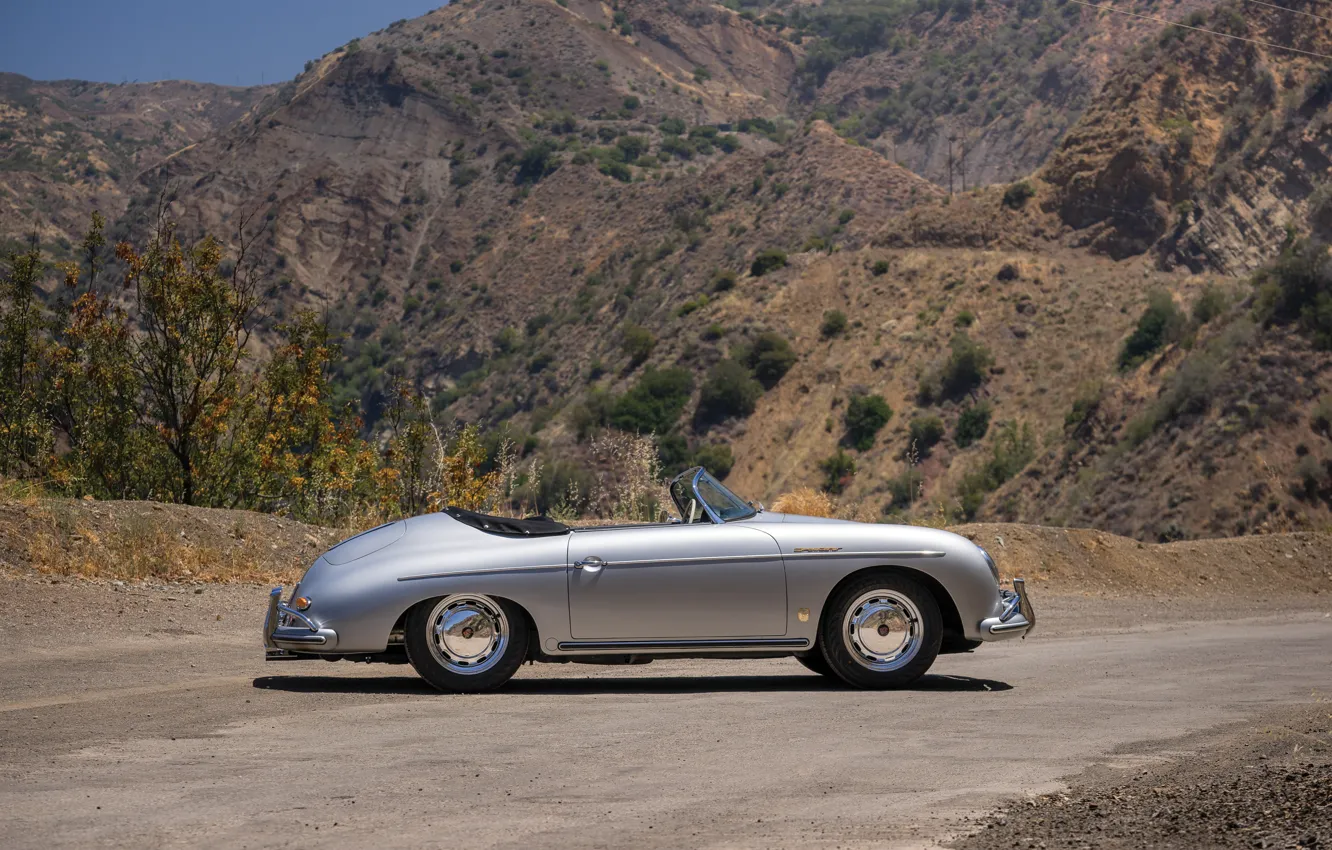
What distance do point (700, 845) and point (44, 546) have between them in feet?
35.4

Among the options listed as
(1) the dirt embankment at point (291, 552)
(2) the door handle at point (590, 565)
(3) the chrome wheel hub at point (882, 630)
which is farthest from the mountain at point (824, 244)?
(3) the chrome wheel hub at point (882, 630)

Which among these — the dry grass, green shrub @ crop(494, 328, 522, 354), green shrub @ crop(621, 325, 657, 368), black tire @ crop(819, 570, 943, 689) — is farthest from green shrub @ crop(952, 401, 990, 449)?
black tire @ crop(819, 570, 943, 689)

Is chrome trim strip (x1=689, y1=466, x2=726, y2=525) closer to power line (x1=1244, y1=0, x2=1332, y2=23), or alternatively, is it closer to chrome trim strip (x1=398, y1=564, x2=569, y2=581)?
chrome trim strip (x1=398, y1=564, x2=569, y2=581)

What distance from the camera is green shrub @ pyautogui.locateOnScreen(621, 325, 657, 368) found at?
82.8 metres

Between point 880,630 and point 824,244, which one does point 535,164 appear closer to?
point 824,244

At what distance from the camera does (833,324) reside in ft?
249

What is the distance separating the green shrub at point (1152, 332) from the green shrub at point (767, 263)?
84.6 feet

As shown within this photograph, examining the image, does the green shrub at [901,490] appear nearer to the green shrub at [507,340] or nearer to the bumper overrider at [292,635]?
the green shrub at [507,340]

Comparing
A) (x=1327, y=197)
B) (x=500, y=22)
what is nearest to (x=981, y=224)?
(x=1327, y=197)

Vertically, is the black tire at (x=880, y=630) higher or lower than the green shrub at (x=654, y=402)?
lower

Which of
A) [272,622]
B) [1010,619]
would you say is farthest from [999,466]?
[272,622]

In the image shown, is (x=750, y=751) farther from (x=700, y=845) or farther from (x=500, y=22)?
(x=500, y=22)

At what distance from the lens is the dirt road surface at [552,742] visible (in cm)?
531

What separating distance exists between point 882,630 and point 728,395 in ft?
213
